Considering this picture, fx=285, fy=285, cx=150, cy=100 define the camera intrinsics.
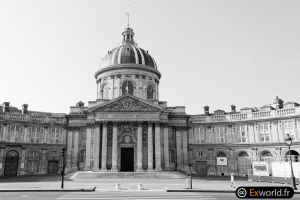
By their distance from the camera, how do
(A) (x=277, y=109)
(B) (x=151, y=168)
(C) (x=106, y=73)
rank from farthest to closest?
(C) (x=106, y=73) → (A) (x=277, y=109) → (B) (x=151, y=168)

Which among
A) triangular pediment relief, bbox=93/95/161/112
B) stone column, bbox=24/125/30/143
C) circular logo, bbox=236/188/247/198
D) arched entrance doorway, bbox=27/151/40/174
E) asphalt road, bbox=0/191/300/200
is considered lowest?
asphalt road, bbox=0/191/300/200

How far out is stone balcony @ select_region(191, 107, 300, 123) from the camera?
4787 cm

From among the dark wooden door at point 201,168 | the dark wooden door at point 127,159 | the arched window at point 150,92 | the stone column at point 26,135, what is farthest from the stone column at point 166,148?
the stone column at point 26,135

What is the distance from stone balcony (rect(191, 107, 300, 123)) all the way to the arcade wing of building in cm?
16

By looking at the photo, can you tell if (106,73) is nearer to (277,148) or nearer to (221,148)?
(221,148)

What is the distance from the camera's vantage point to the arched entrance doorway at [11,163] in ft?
161

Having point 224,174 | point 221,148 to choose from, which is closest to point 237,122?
point 221,148

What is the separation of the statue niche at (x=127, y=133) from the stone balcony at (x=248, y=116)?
1336cm

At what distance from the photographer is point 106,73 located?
195ft

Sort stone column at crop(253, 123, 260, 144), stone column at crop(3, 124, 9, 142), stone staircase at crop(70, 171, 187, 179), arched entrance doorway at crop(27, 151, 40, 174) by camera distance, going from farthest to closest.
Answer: arched entrance doorway at crop(27, 151, 40, 174) < stone column at crop(253, 123, 260, 144) < stone column at crop(3, 124, 9, 142) < stone staircase at crop(70, 171, 187, 179)

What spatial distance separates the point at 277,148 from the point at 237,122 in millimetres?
8160

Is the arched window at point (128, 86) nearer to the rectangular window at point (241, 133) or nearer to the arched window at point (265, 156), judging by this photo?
the rectangular window at point (241, 133)

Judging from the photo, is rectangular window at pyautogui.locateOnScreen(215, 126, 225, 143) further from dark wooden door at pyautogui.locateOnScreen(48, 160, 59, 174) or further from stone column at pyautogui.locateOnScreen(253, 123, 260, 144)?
dark wooden door at pyautogui.locateOnScreen(48, 160, 59, 174)

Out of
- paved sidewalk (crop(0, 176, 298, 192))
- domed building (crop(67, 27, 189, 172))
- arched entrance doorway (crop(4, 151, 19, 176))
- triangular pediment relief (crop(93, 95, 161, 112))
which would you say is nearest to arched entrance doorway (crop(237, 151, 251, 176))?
domed building (crop(67, 27, 189, 172))
